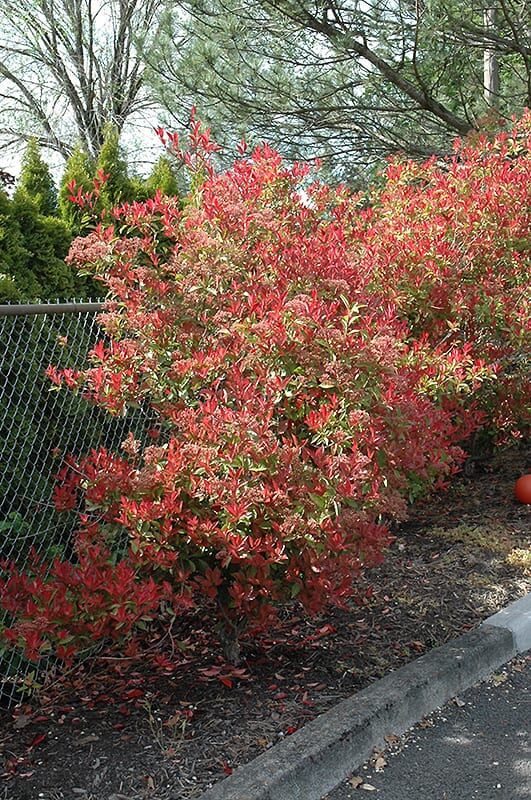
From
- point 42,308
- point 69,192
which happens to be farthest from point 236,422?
point 69,192

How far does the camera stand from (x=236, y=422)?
102 inches

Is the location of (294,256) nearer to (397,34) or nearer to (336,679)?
(336,679)

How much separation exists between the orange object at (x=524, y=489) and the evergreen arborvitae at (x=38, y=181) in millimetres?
4027

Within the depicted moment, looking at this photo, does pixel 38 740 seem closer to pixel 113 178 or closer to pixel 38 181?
pixel 38 181

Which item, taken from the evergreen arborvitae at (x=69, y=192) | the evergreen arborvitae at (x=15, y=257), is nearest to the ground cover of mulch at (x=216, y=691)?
the evergreen arborvitae at (x=15, y=257)

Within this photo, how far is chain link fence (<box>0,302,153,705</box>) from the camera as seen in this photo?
3357mm

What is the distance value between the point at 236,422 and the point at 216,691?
1.04 metres

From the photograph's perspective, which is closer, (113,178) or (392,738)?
(392,738)

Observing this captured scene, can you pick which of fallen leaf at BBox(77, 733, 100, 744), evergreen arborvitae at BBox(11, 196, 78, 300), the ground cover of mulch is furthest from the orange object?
fallen leaf at BBox(77, 733, 100, 744)

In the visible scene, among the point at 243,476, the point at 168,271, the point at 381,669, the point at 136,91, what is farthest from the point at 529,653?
the point at 136,91

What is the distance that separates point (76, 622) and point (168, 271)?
1.34 m

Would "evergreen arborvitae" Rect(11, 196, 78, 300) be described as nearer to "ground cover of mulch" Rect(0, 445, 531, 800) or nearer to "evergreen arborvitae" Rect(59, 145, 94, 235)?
"evergreen arborvitae" Rect(59, 145, 94, 235)

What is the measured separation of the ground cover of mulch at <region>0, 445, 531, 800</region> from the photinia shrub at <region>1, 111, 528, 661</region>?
0.23 metres

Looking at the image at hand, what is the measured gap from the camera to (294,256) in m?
3.08
